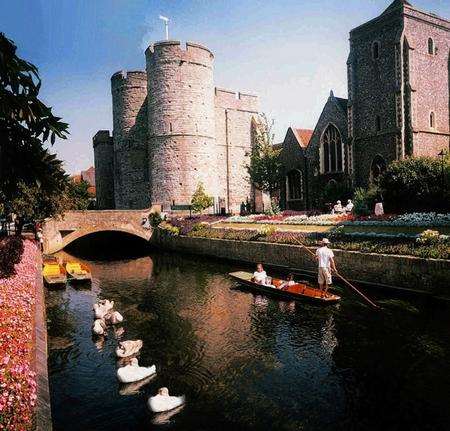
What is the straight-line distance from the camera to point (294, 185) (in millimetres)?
46438

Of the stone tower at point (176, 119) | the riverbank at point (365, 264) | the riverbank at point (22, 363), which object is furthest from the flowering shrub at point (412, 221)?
the stone tower at point (176, 119)

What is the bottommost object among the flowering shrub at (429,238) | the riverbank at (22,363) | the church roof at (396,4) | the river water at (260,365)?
the river water at (260,365)

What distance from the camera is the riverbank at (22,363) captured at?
5988mm

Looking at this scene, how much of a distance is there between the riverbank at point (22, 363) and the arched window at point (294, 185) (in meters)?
35.7

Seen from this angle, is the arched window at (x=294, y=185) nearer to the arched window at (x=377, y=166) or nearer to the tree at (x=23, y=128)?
the arched window at (x=377, y=166)

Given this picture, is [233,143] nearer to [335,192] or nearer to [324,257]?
[335,192]

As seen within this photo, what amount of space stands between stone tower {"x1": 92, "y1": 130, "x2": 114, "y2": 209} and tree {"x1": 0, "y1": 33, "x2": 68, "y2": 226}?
46.1 metres

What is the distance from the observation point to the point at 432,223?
2066 centimetres

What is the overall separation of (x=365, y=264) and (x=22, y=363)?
15.9m

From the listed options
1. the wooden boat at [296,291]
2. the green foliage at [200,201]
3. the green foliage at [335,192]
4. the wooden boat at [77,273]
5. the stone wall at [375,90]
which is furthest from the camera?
the green foliage at [200,201]

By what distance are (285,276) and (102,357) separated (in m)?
13.1

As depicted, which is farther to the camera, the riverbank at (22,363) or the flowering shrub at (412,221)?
the flowering shrub at (412,221)

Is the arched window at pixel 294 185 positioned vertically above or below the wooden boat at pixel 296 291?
above

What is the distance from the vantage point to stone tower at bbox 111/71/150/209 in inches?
1934
